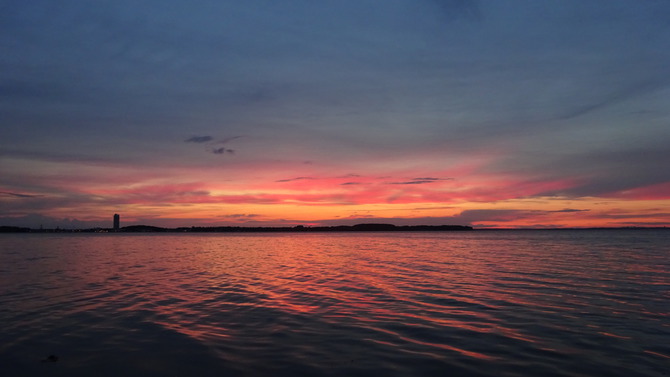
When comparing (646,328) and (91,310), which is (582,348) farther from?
(91,310)

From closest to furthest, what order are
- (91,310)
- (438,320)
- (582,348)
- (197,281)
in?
(582,348) < (438,320) < (91,310) < (197,281)

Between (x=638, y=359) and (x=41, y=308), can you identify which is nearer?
(x=638, y=359)

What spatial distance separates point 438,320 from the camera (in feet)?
52.2

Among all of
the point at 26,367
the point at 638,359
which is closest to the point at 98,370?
the point at 26,367

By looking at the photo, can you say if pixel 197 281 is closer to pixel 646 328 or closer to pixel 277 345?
pixel 277 345

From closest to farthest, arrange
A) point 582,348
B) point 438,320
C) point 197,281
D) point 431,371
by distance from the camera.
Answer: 1. point 431,371
2. point 582,348
3. point 438,320
4. point 197,281

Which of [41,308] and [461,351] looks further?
[41,308]

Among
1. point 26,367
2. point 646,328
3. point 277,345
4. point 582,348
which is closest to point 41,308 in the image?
point 26,367

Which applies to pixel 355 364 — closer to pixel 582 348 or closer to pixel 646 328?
pixel 582 348

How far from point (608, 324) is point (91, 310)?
21.7 metres

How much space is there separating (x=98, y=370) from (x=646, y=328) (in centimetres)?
1789

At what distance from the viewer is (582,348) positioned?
1221cm

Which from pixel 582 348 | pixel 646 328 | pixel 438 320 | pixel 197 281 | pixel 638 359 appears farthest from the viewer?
pixel 197 281

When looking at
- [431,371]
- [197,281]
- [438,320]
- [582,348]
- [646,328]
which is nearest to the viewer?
[431,371]
